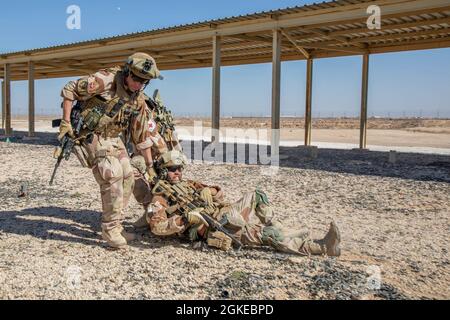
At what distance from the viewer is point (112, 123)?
4.58 m

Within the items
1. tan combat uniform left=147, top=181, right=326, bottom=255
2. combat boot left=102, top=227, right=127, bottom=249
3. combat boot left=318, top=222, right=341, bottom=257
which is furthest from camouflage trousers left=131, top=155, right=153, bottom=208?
combat boot left=318, top=222, right=341, bottom=257

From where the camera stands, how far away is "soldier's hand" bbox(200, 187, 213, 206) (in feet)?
15.1

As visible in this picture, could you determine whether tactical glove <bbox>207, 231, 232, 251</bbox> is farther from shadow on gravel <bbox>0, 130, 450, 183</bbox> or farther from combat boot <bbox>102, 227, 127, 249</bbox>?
shadow on gravel <bbox>0, 130, 450, 183</bbox>

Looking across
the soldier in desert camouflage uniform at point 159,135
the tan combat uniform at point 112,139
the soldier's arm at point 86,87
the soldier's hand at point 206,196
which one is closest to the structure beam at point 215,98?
the soldier in desert camouflage uniform at point 159,135

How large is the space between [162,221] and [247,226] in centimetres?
86

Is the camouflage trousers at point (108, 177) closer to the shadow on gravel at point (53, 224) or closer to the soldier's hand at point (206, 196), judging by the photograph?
the shadow on gravel at point (53, 224)

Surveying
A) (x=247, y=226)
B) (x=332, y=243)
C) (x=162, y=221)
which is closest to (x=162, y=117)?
(x=162, y=221)

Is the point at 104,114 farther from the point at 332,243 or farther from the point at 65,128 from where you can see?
the point at 332,243

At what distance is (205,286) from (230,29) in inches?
392

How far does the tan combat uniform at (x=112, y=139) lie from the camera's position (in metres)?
4.42

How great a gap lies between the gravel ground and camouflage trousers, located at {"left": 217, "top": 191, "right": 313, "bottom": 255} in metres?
0.11

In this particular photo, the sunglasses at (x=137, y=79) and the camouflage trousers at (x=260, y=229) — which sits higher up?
the sunglasses at (x=137, y=79)
